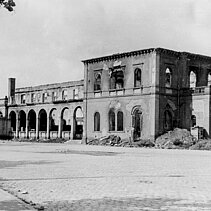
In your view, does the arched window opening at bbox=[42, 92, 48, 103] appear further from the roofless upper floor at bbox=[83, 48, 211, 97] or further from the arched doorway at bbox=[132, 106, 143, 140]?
the arched doorway at bbox=[132, 106, 143, 140]

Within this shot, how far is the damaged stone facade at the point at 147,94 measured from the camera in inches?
1617

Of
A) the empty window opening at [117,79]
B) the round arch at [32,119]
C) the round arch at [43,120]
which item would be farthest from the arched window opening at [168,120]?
the round arch at [32,119]

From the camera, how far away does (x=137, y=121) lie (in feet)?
143

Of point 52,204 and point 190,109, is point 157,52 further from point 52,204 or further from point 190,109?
point 52,204

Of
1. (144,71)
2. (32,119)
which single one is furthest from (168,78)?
(32,119)

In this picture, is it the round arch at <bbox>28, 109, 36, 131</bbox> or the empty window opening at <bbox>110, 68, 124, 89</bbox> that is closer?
the empty window opening at <bbox>110, 68, 124, 89</bbox>

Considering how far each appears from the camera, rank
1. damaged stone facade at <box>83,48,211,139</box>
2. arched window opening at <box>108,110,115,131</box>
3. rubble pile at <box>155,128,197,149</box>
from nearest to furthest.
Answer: rubble pile at <box>155,128,197,149</box>, damaged stone facade at <box>83,48,211,139</box>, arched window opening at <box>108,110,115,131</box>

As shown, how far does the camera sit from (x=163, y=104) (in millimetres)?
41688

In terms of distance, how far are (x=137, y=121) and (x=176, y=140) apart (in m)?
6.78

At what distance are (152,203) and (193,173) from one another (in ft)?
20.4

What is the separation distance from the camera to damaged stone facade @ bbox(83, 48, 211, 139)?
135ft

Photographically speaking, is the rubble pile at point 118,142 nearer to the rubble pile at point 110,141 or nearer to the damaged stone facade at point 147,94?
the rubble pile at point 110,141

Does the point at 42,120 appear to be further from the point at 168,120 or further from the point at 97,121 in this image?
the point at 168,120

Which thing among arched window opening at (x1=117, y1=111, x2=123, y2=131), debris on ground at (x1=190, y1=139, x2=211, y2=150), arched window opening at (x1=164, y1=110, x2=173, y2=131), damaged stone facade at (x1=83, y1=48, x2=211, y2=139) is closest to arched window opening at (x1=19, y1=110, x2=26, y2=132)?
damaged stone facade at (x1=83, y1=48, x2=211, y2=139)
